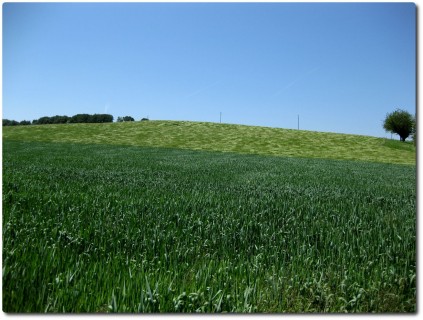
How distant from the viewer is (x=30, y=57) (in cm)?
380

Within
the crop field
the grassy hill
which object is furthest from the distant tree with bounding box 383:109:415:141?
the grassy hill

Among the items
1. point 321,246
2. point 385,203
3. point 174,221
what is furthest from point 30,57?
point 385,203

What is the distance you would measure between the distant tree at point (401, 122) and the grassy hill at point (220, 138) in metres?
17.6

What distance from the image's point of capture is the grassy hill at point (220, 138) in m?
30.1

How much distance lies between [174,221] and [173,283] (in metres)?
1.78

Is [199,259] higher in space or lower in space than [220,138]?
lower

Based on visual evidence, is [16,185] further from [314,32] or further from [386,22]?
[386,22]

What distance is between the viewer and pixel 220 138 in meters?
44.2

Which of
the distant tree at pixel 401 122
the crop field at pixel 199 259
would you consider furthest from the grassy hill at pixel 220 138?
the crop field at pixel 199 259

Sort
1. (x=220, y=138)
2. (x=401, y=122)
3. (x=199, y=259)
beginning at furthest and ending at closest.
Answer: (x=220, y=138) → (x=401, y=122) → (x=199, y=259)

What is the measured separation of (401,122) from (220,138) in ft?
126

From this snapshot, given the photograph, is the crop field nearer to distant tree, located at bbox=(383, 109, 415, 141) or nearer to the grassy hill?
distant tree, located at bbox=(383, 109, 415, 141)

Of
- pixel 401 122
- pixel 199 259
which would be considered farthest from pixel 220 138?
pixel 199 259

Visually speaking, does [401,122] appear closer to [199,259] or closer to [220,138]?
[199,259]
